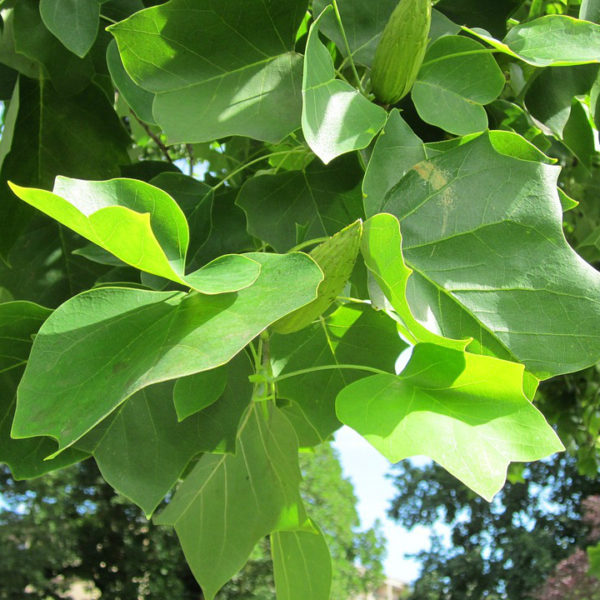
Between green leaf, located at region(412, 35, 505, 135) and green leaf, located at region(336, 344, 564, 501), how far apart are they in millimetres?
150

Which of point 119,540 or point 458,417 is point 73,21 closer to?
point 458,417

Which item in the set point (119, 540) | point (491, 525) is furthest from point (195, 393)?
point (491, 525)

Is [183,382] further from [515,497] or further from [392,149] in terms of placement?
[515,497]

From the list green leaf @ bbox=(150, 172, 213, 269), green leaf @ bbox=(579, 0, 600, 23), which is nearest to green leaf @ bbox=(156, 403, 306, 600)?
green leaf @ bbox=(150, 172, 213, 269)

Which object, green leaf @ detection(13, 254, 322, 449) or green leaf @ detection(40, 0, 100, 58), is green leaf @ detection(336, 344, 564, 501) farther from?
green leaf @ detection(40, 0, 100, 58)

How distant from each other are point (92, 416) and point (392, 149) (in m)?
0.21

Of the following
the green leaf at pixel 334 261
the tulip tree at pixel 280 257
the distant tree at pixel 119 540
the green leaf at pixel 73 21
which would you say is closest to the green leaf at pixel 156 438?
the tulip tree at pixel 280 257

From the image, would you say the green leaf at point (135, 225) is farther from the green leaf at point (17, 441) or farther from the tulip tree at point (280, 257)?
the green leaf at point (17, 441)

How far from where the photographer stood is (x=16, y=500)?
6.59 metres

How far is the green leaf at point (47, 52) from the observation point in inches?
21.7

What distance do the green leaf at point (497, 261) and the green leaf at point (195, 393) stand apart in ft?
0.45

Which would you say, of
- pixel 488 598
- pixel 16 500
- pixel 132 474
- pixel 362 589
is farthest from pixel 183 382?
pixel 488 598

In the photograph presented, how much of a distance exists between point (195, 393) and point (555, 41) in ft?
0.98

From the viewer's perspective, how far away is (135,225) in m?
0.31
